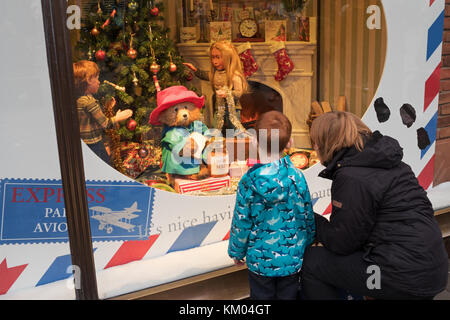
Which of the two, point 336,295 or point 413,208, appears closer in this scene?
point 413,208

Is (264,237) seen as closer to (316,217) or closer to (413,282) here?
(316,217)

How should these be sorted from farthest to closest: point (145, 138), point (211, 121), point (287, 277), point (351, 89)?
point (351, 89) → point (211, 121) → point (145, 138) → point (287, 277)

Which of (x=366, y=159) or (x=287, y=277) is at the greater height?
(x=366, y=159)

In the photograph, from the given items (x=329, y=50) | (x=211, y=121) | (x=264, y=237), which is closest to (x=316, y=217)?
(x=264, y=237)

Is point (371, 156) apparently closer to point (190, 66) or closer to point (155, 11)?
point (190, 66)

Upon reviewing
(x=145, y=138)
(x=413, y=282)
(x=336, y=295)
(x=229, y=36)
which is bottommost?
(x=336, y=295)

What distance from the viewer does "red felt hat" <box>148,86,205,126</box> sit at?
2715mm

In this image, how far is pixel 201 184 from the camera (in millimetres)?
2826

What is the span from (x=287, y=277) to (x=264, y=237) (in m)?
0.24

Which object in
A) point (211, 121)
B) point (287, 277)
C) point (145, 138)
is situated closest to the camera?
point (287, 277)

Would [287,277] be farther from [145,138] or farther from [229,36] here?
[229,36]

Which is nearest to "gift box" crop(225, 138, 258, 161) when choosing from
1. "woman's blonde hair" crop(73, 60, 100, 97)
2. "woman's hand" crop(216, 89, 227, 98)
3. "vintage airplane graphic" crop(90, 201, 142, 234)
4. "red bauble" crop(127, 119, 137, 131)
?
"woman's hand" crop(216, 89, 227, 98)

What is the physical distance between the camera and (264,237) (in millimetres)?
2057

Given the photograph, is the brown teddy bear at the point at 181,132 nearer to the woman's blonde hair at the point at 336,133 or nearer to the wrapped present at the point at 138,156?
the wrapped present at the point at 138,156
